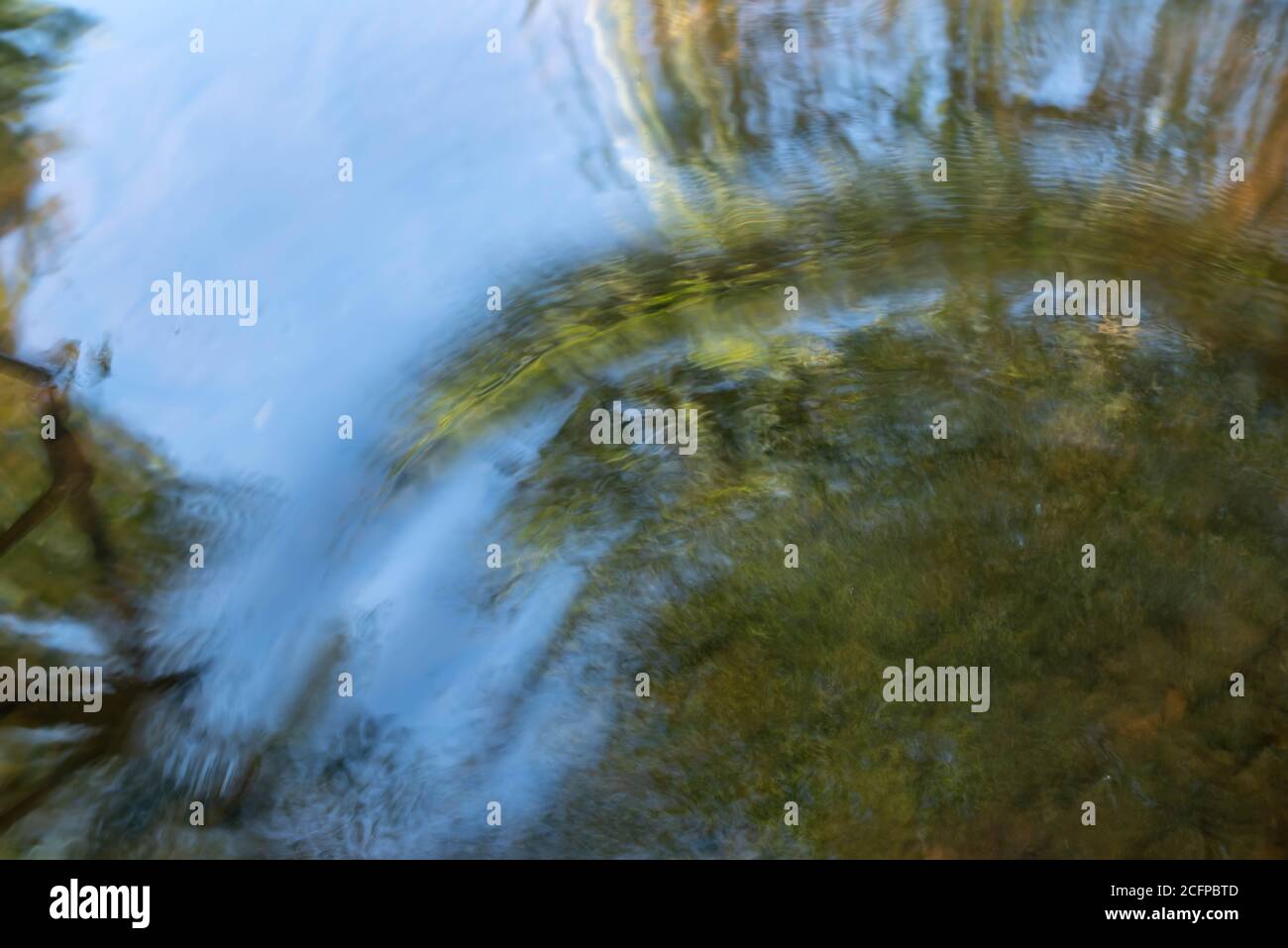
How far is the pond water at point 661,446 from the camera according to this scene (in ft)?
13.8

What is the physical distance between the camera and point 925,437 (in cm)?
452

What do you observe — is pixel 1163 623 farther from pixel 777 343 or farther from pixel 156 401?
pixel 156 401

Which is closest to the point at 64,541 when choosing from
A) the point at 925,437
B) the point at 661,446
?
the point at 661,446

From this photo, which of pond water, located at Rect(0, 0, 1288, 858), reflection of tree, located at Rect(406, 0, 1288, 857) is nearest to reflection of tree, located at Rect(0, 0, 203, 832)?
pond water, located at Rect(0, 0, 1288, 858)

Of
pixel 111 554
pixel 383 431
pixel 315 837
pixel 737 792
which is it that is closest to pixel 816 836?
pixel 737 792

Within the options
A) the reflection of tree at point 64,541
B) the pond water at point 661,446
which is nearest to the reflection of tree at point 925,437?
the pond water at point 661,446

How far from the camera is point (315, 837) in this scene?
4.20 metres

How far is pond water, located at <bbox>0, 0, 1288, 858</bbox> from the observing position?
4.21 m

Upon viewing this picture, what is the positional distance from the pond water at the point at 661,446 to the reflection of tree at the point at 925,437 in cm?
2

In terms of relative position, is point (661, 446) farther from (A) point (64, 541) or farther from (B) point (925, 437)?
(A) point (64, 541)

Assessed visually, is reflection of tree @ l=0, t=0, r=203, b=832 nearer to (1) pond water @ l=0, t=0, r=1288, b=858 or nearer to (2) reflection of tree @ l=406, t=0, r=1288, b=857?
(1) pond water @ l=0, t=0, r=1288, b=858

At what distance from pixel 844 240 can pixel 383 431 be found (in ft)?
7.44

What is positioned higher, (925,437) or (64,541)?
(925,437)

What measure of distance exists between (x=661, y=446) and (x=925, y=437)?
116 centimetres
